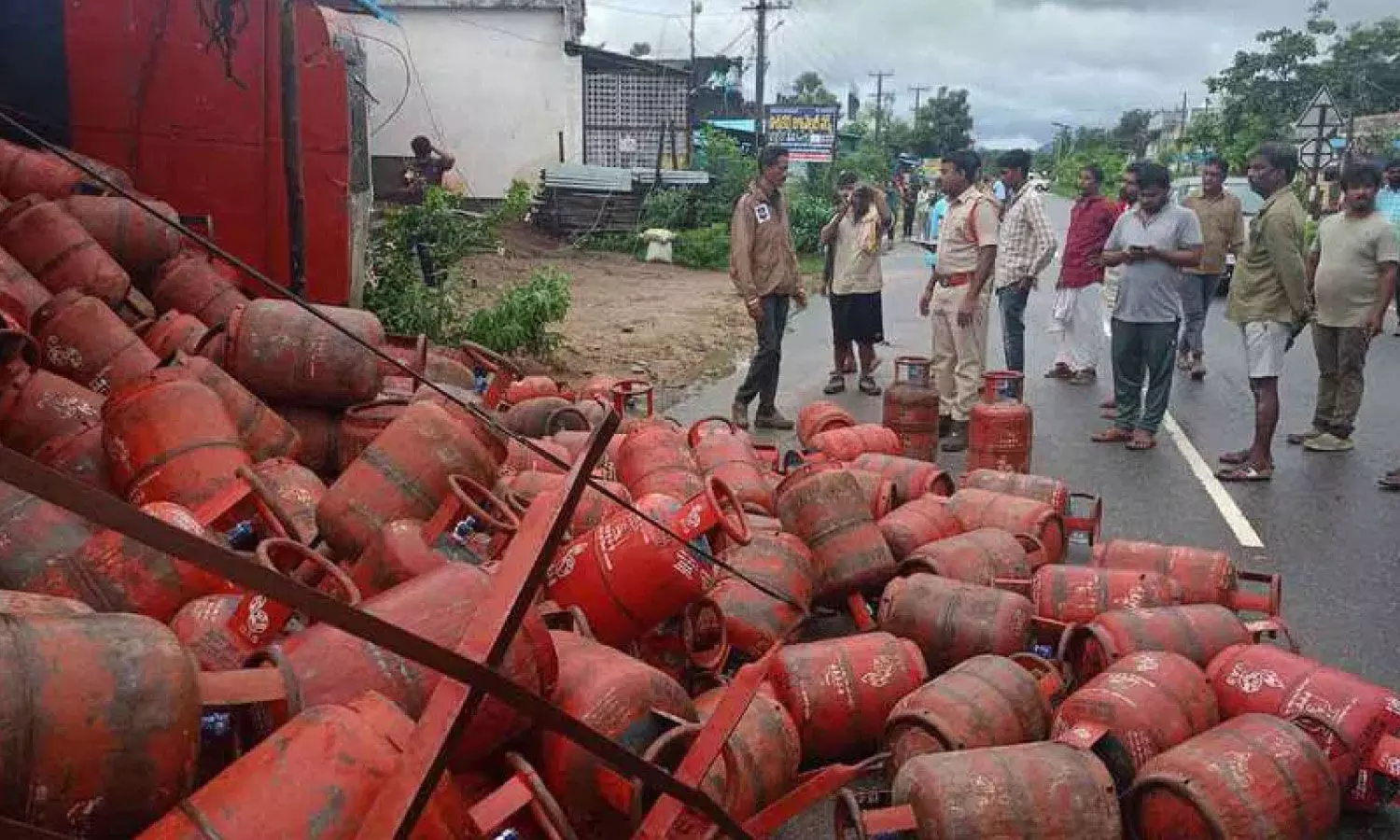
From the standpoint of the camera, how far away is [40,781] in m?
2.09

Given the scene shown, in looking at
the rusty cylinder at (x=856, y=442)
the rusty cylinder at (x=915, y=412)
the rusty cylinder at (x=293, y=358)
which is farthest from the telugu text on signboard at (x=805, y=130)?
the rusty cylinder at (x=293, y=358)

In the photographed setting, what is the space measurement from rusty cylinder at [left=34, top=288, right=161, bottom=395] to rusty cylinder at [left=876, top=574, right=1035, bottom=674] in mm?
3576

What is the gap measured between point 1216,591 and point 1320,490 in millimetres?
3147

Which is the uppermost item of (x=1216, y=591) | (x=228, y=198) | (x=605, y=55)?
(x=605, y=55)

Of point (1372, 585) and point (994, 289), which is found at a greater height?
point (994, 289)

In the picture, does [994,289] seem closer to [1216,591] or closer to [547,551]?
[1216,591]

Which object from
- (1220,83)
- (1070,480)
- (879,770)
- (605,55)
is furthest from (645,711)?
(1220,83)

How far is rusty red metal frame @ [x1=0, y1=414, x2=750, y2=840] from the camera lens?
152 cm

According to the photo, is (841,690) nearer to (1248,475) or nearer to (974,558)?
(974,558)

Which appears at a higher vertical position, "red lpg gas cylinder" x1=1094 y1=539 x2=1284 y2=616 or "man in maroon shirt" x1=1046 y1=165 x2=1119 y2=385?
"man in maroon shirt" x1=1046 y1=165 x2=1119 y2=385

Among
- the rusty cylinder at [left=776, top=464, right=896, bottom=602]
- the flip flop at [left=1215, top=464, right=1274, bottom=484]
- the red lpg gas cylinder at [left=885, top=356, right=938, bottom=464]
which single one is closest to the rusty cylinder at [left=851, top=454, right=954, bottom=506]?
the rusty cylinder at [left=776, top=464, right=896, bottom=602]

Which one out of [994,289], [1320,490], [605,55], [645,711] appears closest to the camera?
→ [645,711]

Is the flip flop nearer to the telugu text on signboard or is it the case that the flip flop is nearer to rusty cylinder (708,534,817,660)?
rusty cylinder (708,534,817,660)

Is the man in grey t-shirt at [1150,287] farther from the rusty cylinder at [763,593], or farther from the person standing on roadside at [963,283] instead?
the rusty cylinder at [763,593]
